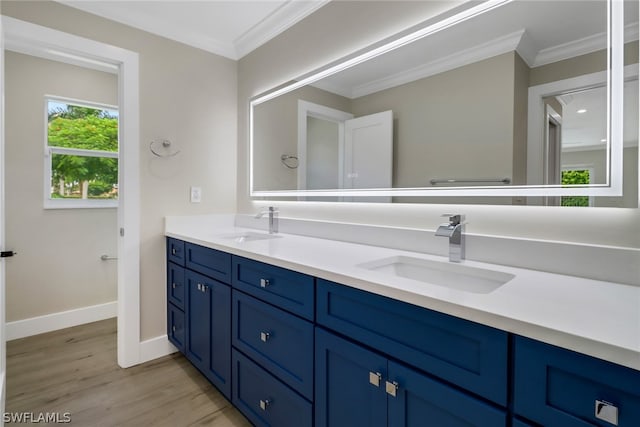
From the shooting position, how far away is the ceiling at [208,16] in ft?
6.59

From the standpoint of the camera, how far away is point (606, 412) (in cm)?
57

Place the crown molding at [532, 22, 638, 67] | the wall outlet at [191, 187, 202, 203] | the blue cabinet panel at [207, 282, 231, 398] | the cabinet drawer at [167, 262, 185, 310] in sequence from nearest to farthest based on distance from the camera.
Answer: the crown molding at [532, 22, 638, 67] < the blue cabinet panel at [207, 282, 231, 398] < the cabinet drawer at [167, 262, 185, 310] < the wall outlet at [191, 187, 202, 203]

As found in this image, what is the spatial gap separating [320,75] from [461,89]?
91 centimetres

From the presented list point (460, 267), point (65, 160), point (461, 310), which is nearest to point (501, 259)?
point (460, 267)

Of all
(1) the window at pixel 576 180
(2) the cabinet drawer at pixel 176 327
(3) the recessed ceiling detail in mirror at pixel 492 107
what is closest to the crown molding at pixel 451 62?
(3) the recessed ceiling detail in mirror at pixel 492 107

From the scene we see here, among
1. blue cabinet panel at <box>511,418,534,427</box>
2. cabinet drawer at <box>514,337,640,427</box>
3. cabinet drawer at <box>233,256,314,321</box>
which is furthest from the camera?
cabinet drawer at <box>233,256,314,321</box>

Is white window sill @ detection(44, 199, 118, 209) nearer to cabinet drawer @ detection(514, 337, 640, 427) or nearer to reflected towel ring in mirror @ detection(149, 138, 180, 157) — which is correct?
reflected towel ring in mirror @ detection(149, 138, 180, 157)

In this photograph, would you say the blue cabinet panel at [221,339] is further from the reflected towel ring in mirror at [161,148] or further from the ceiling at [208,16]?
the ceiling at [208,16]

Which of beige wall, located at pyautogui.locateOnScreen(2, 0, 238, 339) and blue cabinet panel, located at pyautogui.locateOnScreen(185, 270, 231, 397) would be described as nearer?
blue cabinet panel, located at pyautogui.locateOnScreen(185, 270, 231, 397)

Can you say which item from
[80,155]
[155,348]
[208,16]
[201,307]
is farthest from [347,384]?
[80,155]

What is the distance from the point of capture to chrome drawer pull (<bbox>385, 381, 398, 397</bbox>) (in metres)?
0.89

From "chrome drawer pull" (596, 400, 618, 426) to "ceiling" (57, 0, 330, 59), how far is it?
213 centimetres

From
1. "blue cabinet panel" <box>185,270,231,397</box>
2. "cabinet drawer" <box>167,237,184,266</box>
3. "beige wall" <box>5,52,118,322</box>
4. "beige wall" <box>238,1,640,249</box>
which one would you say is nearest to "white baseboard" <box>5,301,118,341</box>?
"beige wall" <box>5,52,118,322</box>

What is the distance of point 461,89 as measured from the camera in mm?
1374
